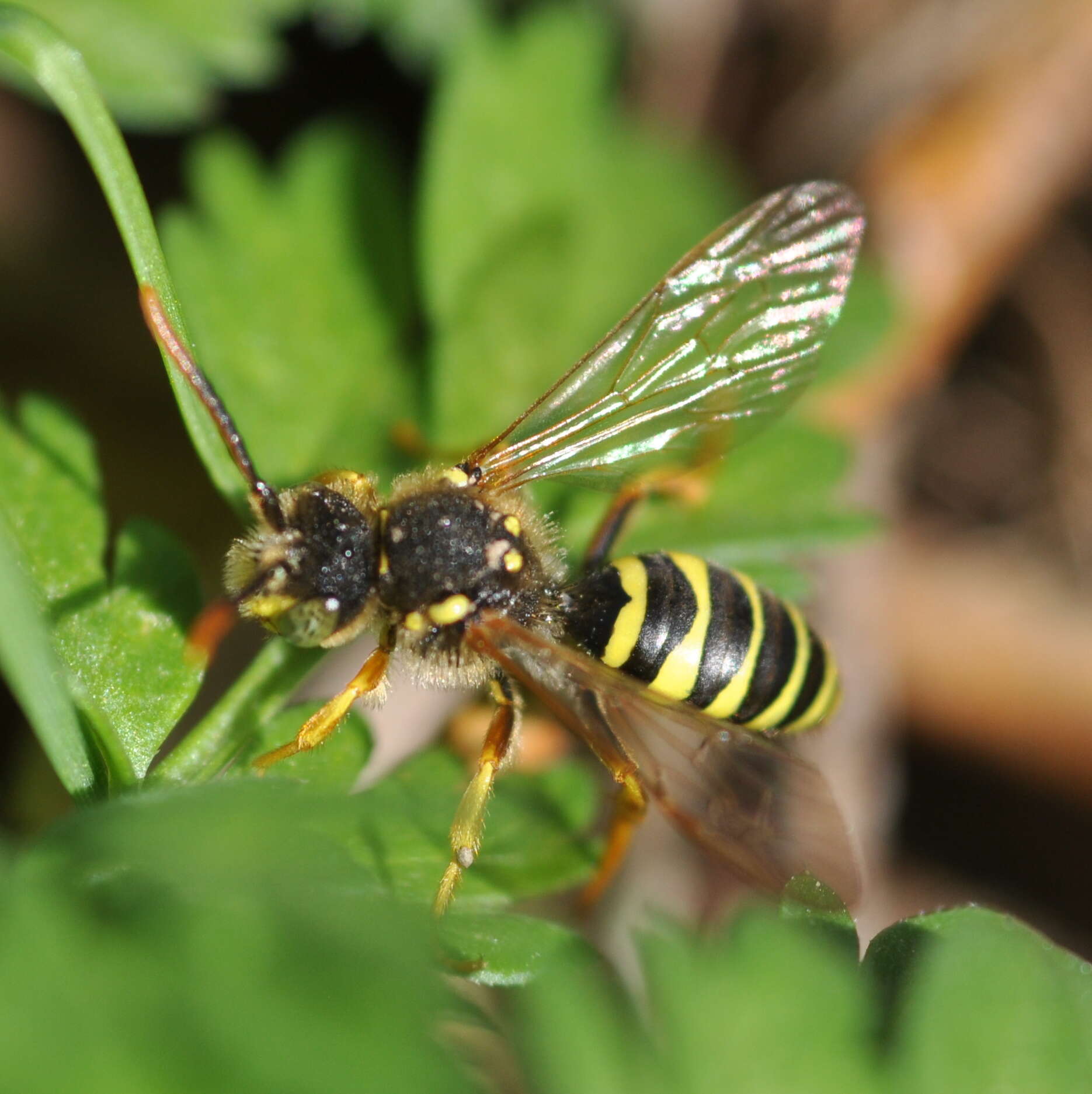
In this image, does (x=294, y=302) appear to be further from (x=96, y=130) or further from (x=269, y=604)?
(x=269, y=604)

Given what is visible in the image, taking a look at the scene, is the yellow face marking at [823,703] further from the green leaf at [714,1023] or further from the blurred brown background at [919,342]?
the blurred brown background at [919,342]

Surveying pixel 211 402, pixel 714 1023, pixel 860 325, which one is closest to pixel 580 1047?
pixel 714 1023

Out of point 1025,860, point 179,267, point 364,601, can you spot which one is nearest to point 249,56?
point 179,267

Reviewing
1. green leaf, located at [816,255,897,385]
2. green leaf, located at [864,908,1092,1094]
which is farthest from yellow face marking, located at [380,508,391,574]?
green leaf, located at [816,255,897,385]

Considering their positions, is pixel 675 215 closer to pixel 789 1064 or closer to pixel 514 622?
pixel 514 622

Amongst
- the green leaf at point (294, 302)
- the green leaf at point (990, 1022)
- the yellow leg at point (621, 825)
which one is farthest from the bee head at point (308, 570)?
the green leaf at point (990, 1022)

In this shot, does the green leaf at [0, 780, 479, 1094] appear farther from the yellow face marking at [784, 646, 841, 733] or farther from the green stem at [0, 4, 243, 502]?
the yellow face marking at [784, 646, 841, 733]
